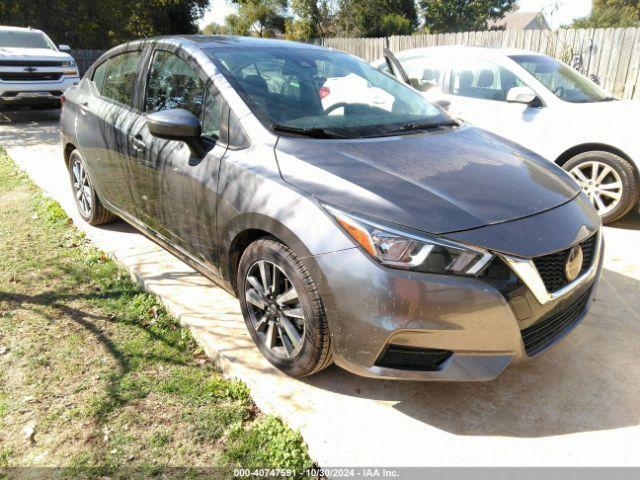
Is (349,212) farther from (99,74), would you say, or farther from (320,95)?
(99,74)

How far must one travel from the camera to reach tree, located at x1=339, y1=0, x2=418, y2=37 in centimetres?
3391

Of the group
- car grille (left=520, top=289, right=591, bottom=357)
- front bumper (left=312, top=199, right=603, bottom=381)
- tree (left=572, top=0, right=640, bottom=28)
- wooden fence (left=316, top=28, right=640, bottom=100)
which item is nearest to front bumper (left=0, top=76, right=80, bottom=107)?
wooden fence (left=316, top=28, right=640, bottom=100)

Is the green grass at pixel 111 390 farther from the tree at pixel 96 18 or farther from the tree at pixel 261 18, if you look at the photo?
Answer: the tree at pixel 261 18

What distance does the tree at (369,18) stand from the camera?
3391 cm

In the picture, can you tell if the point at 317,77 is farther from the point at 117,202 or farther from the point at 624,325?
the point at 624,325

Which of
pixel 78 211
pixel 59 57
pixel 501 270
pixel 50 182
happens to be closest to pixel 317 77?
pixel 501 270

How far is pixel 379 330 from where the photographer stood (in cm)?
215

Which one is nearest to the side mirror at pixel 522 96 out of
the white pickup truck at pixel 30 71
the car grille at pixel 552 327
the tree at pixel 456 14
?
the car grille at pixel 552 327

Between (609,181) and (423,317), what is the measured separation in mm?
3918

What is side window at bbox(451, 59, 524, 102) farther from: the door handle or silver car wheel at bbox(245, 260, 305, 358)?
silver car wheel at bbox(245, 260, 305, 358)

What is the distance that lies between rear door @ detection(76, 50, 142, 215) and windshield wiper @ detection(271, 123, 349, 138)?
4.89 ft

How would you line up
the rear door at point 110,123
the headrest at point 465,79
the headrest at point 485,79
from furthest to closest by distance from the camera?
the headrest at point 465,79
the headrest at point 485,79
the rear door at point 110,123

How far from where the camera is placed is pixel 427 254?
2.11 metres

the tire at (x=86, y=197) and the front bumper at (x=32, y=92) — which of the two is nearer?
the tire at (x=86, y=197)
